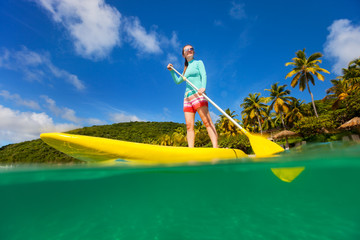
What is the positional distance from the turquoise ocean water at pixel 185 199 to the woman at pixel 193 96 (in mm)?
799

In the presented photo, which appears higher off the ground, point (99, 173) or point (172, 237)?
point (99, 173)

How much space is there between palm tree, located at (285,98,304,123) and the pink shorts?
29.5 m

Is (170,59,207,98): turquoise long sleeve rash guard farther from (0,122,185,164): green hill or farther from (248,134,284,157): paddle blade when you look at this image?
(0,122,185,164): green hill

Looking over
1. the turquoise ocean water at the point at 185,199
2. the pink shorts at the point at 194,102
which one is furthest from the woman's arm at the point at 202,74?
the turquoise ocean water at the point at 185,199

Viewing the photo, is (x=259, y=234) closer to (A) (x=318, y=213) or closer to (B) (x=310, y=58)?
(A) (x=318, y=213)

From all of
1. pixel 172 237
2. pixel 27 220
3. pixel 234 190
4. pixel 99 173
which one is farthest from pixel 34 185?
pixel 234 190

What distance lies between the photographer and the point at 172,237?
12.6ft

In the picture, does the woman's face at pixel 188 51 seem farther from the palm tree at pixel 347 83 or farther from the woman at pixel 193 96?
the palm tree at pixel 347 83

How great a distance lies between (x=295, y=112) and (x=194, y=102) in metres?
30.7

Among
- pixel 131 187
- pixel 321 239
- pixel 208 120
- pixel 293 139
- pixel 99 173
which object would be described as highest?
pixel 293 139

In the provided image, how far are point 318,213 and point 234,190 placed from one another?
3.15 metres

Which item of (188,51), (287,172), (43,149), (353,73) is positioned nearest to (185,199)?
(287,172)

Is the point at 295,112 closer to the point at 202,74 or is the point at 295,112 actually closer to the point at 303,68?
the point at 303,68

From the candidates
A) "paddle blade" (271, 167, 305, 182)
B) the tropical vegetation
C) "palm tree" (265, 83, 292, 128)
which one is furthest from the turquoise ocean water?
"palm tree" (265, 83, 292, 128)
